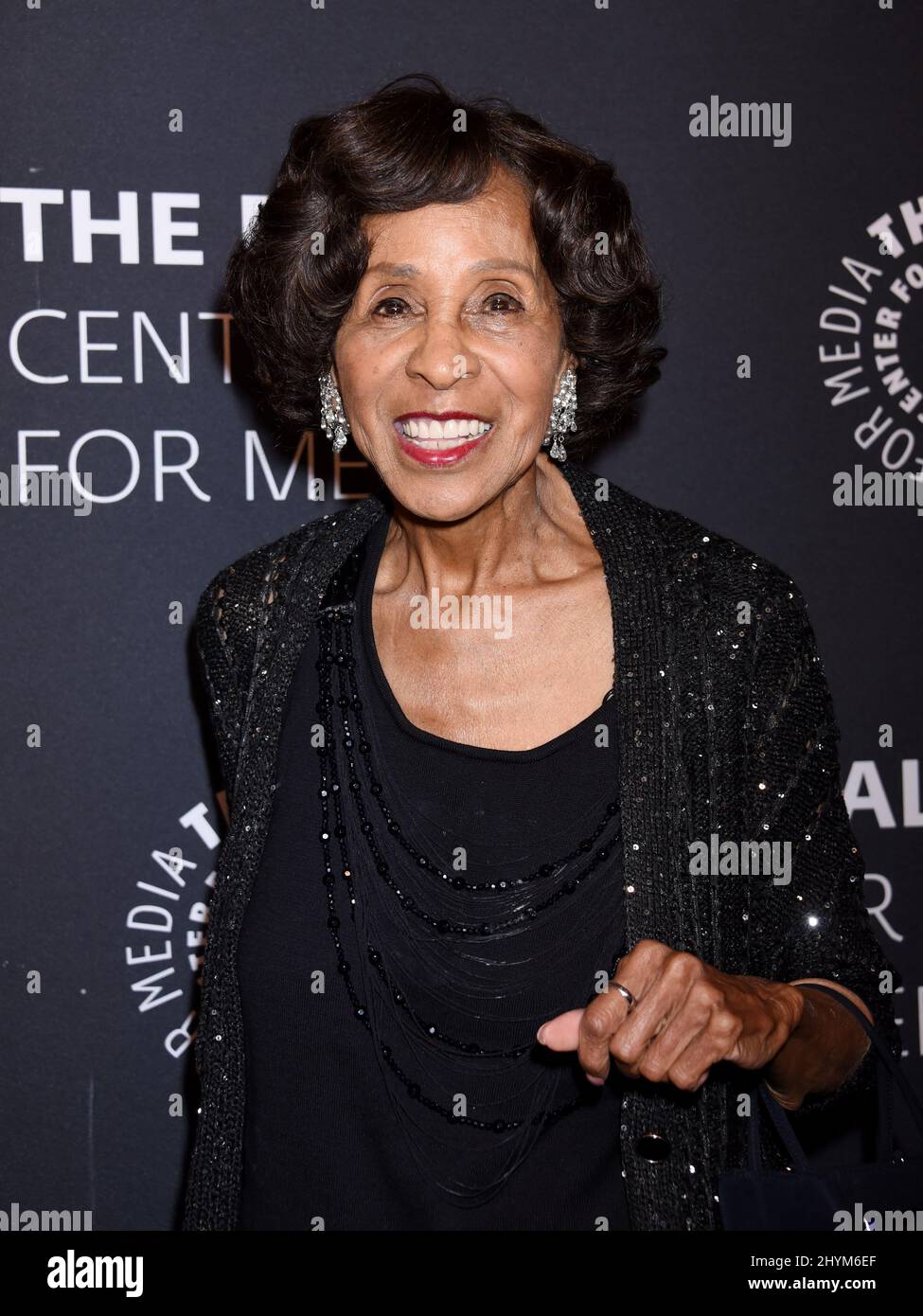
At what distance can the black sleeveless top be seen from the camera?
117 centimetres

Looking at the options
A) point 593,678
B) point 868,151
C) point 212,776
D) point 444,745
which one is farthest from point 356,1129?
point 868,151

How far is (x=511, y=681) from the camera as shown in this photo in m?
1.31

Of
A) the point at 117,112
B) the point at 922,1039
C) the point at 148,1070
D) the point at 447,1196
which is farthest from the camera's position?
the point at 922,1039

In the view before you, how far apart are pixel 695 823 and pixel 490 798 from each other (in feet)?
0.67

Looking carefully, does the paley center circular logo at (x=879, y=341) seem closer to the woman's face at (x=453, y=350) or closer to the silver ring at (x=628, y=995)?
the woman's face at (x=453, y=350)

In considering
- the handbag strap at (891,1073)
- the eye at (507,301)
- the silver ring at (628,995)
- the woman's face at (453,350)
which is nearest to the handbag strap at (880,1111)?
the handbag strap at (891,1073)

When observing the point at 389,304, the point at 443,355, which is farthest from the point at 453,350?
the point at 389,304

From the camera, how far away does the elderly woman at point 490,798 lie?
1166 mm

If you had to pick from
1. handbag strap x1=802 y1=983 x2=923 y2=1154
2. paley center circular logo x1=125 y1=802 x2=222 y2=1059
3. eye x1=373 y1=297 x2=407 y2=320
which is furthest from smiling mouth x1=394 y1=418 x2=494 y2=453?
paley center circular logo x1=125 y1=802 x2=222 y2=1059

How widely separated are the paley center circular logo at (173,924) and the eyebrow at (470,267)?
34.5 inches

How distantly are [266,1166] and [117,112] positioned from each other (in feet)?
4.57

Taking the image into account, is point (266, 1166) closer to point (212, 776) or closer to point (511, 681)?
point (511, 681)

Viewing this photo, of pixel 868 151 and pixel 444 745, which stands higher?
pixel 868 151

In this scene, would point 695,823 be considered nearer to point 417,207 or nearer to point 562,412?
point 562,412
